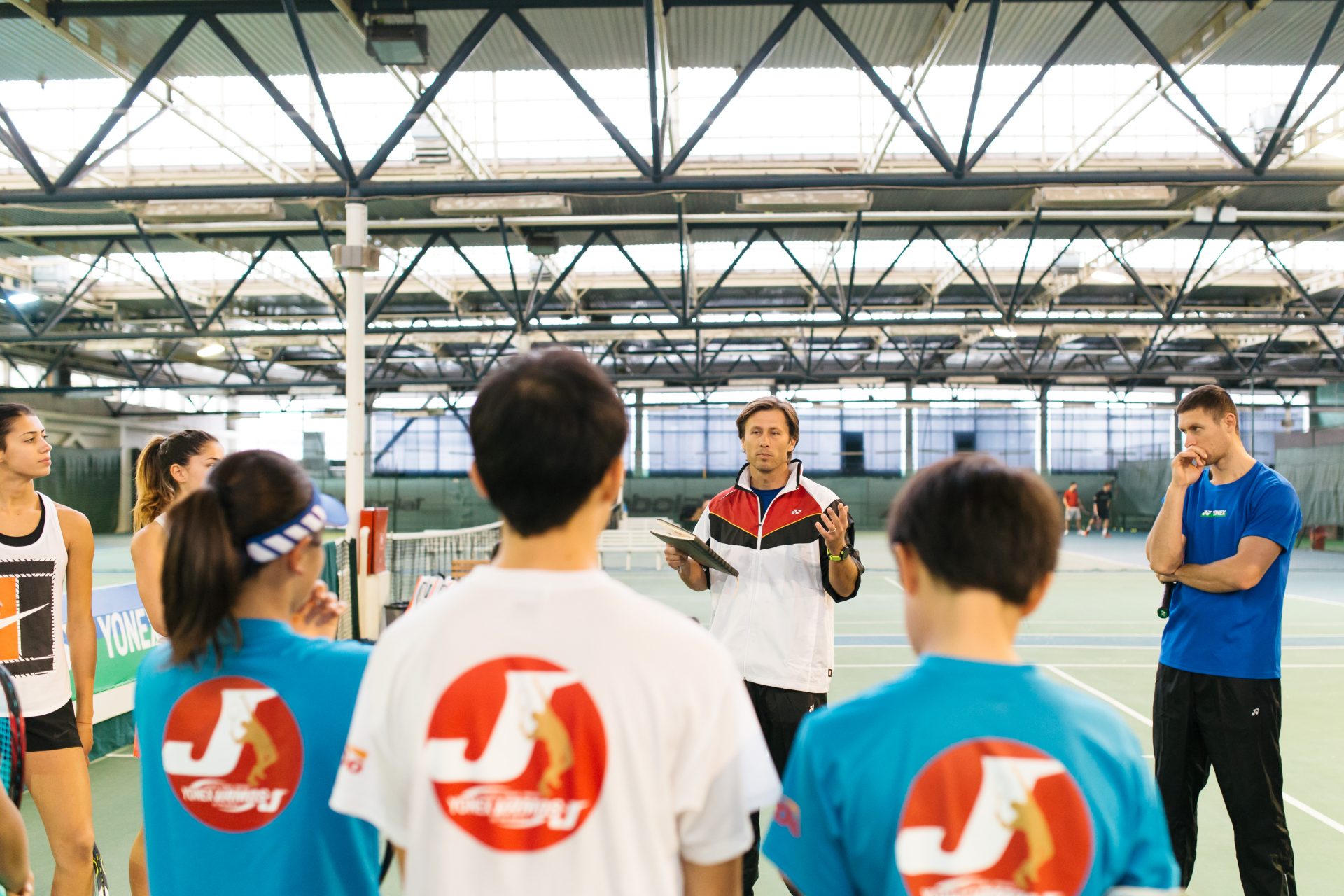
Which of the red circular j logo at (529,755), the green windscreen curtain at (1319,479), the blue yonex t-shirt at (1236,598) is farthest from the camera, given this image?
the green windscreen curtain at (1319,479)

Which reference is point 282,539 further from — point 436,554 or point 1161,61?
point 436,554

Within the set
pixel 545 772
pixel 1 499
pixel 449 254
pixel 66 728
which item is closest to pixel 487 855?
pixel 545 772

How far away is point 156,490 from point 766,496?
8.12ft

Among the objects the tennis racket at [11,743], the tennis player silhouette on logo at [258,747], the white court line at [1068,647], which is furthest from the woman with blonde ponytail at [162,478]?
the white court line at [1068,647]

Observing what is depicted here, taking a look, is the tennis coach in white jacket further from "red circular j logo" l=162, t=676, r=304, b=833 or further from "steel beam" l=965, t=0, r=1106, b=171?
"steel beam" l=965, t=0, r=1106, b=171

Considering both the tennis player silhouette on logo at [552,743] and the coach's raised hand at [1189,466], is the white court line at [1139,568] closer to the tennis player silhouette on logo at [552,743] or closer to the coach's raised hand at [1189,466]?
the coach's raised hand at [1189,466]

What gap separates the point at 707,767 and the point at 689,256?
43.6 ft

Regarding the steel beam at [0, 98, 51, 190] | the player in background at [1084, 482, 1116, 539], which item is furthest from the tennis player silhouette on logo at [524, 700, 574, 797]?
the player in background at [1084, 482, 1116, 539]

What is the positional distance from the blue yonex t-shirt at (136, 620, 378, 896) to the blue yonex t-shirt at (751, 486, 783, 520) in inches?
→ 90.2

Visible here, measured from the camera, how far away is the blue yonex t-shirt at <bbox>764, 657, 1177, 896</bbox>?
4.18ft

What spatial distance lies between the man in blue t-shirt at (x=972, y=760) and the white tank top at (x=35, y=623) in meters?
3.15

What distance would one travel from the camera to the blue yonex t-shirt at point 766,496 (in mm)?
3693

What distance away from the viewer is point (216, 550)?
5.28 ft

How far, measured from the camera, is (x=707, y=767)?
4.21 ft
